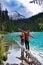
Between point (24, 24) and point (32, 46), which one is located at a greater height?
point (24, 24)

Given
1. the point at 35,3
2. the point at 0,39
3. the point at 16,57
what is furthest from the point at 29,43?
the point at 35,3

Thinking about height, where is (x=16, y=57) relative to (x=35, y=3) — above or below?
below

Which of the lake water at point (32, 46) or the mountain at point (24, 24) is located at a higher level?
the mountain at point (24, 24)

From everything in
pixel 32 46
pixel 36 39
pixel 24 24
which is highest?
pixel 24 24

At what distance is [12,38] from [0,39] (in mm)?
206

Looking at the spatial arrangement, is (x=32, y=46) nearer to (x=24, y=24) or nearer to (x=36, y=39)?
(x=36, y=39)

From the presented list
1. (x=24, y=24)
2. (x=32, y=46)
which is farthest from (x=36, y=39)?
(x=24, y=24)

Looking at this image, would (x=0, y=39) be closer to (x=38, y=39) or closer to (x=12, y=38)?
(x=12, y=38)

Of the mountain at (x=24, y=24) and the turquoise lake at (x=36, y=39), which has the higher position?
the mountain at (x=24, y=24)

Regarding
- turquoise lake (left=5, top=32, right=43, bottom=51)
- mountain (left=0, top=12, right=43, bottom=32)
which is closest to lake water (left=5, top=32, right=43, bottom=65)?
turquoise lake (left=5, top=32, right=43, bottom=51)

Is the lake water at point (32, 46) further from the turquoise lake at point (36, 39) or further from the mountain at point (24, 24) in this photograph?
the mountain at point (24, 24)

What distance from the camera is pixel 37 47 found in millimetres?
2838

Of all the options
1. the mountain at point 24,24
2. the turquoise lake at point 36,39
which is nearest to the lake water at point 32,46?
the turquoise lake at point 36,39

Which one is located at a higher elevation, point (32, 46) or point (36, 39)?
point (36, 39)
